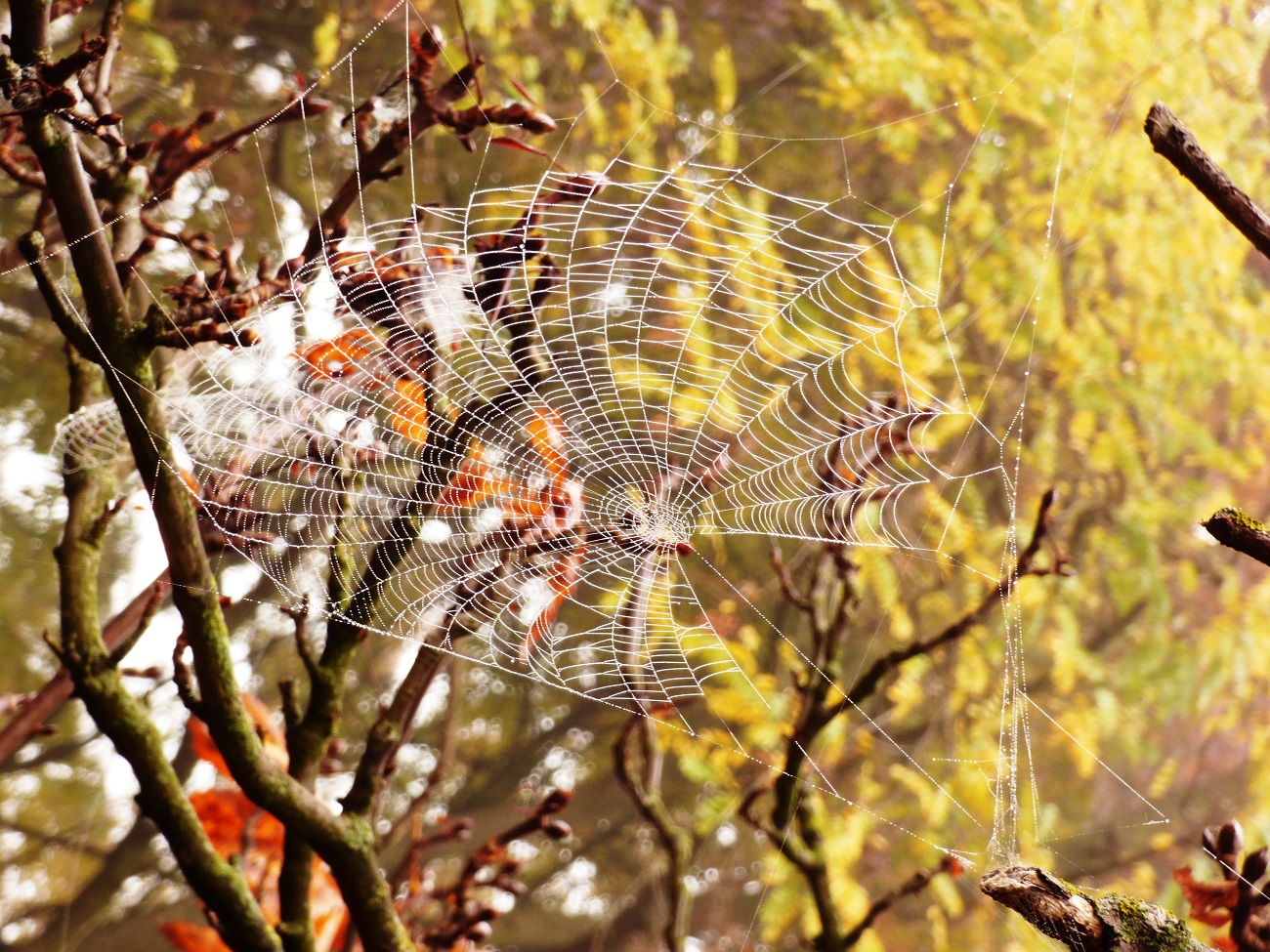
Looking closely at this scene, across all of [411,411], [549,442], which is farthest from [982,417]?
[411,411]

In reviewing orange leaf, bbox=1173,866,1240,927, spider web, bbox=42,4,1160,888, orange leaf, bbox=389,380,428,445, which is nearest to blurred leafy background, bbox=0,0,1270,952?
spider web, bbox=42,4,1160,888

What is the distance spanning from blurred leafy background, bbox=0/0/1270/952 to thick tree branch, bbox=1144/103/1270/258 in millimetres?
754

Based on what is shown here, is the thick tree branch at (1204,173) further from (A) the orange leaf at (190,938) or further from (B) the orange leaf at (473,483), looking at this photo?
(A) the orange leaf at (190,938)

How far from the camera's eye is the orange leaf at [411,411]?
527 millimetres

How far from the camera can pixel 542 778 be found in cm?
127

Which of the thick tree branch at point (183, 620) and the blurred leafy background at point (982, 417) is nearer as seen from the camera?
the thick tree branch at point (183, 620)

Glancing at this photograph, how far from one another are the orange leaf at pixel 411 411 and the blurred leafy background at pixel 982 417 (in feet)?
1.59

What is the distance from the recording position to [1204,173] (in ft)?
1.14

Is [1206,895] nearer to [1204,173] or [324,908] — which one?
[1204,173]

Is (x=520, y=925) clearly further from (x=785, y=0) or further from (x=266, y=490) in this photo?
(x=785, y=0)

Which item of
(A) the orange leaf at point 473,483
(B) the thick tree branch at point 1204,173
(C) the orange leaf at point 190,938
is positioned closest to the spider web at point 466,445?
(A) the orange leaf at point 473,483

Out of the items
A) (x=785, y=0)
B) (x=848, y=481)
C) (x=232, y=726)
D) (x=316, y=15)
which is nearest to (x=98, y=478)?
(x=232, y=726)

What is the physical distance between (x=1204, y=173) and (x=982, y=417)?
1.00 meters

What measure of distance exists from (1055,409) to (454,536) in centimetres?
96
